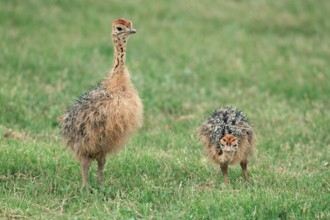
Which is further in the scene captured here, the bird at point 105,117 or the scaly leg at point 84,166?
the scaly leg at point 84,166

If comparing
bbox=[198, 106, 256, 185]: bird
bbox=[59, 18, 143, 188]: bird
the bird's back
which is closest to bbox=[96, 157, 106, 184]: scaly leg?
bbox=[59, 18, 143, 188]: bird

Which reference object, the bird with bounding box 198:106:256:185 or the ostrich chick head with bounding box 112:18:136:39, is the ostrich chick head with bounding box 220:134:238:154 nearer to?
the bird with bounding box 198:106:256:185

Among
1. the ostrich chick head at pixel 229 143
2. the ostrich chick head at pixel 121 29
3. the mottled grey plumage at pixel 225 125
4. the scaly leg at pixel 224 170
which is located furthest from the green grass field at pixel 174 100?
the ostrich chick head at pixel 121 29

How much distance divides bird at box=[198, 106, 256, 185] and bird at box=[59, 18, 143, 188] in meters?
1.12

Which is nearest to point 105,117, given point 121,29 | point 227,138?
point 121,29

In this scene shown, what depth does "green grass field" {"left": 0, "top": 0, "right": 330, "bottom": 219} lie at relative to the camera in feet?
29.5

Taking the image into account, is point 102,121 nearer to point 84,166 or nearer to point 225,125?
point 84,166

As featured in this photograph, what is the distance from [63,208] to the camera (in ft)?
28.9

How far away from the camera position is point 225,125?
10.0 metres

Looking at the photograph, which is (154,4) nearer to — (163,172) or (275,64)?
(275,64)

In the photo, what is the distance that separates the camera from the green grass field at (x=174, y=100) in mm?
8977

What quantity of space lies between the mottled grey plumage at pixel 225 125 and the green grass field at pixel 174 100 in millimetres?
613

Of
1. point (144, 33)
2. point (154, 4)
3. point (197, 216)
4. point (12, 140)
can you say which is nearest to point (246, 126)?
point (197, 216)

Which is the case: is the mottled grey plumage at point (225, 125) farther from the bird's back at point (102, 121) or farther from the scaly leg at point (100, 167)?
the scaly leg at point (100, 167)
